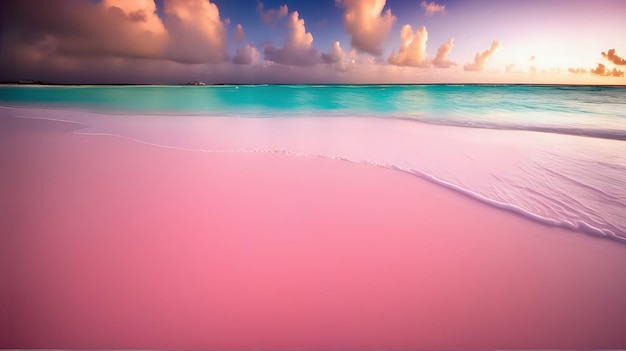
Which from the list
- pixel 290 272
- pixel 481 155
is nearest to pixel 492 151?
pixel 481 155

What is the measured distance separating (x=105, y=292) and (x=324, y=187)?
1592 millimetres

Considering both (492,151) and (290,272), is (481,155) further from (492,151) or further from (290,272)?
(290,272)

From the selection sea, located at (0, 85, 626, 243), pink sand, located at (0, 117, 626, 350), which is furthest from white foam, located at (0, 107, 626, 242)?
pink sand, located at (0, 117, 626, 350)

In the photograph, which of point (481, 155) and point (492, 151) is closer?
point (481, 155)

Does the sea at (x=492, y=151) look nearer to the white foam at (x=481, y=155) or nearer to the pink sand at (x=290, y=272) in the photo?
the white foam at (x=481, y=155)

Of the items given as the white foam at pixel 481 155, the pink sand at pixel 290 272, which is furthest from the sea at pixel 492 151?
the pink sand at pixel 290 272

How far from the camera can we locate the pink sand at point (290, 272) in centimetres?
113

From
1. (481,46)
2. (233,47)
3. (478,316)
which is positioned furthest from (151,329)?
(481,46)

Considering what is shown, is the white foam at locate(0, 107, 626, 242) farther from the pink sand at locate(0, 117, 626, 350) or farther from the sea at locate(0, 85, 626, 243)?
the pink sand at locate(0, 117, 626, 350)

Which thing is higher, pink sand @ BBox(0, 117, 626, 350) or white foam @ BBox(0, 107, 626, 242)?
white foam @ BBox(0, 107, 626, 242)

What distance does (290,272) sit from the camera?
1358 mm

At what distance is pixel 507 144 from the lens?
412 cm

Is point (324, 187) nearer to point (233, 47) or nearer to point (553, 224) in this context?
point (553, 224)

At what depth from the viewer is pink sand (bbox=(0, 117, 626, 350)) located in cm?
113
